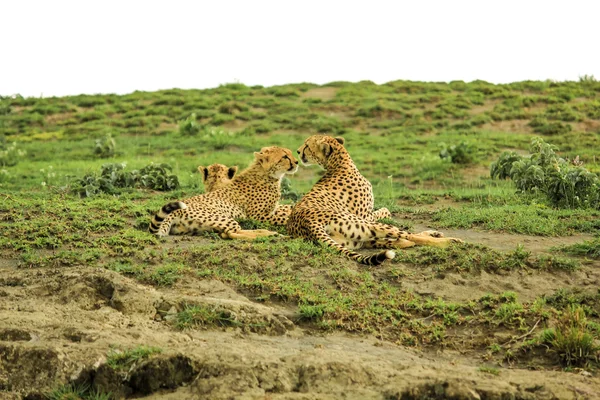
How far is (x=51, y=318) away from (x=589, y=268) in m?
3.78

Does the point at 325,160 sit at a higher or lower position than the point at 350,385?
higher

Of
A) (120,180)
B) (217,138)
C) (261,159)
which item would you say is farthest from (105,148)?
(261,159)

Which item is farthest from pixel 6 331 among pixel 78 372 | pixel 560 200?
pixel 560 200

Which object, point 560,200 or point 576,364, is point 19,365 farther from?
point 560,200

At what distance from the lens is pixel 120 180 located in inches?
411

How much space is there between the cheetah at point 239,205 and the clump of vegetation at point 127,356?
2866 mm

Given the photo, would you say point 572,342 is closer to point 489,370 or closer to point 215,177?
point 489,370

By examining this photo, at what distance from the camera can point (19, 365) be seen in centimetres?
459

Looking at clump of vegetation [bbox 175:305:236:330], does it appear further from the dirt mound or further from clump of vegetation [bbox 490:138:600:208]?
clump of vegetation [bbox 490:138:600:208]

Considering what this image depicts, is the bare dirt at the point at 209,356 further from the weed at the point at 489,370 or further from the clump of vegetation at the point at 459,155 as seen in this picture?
the clump of vegetation at the point at 459,155

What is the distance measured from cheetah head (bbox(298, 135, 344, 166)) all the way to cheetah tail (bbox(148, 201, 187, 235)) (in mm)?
1419

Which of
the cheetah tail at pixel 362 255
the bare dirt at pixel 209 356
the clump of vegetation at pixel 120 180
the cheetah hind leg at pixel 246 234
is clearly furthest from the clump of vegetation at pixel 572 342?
the clump of vegetation at pixel 120 180

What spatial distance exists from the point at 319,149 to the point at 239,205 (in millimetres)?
922

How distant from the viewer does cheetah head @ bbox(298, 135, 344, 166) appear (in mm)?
8148
